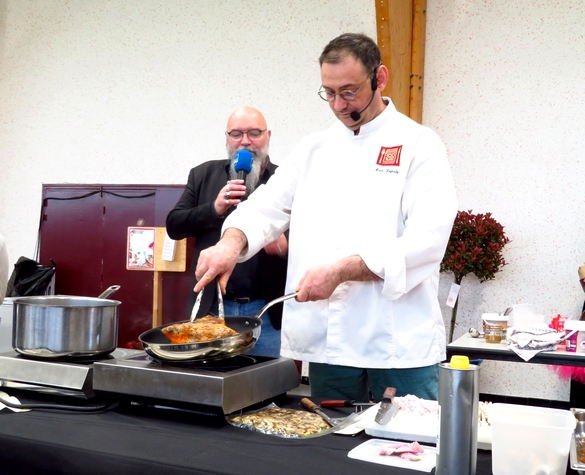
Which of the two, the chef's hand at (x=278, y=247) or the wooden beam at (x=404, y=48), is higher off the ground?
the wooden beam at (x=404, y=48)

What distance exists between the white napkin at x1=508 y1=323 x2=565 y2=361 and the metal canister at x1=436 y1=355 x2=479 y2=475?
67.2 inches

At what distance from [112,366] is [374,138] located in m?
0.97

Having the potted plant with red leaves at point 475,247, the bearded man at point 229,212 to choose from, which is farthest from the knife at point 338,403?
the potted plant with red leaves at point 475,247

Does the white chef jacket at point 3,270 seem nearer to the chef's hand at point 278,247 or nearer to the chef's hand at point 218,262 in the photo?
the chef's hand at point 278,247

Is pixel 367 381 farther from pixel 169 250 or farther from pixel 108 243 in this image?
pixel 108 243

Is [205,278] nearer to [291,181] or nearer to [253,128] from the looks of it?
[291,181]

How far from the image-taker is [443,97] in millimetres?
4422

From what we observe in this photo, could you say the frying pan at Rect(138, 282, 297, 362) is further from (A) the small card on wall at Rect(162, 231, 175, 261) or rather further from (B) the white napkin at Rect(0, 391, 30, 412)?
(A) the small card on wall at Rect(162, 231, 175, 261)

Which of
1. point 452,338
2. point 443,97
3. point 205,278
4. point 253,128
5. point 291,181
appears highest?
point 443,97

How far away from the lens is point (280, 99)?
4723mm

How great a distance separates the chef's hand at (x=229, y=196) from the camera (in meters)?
2.38

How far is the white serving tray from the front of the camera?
3.59 ft

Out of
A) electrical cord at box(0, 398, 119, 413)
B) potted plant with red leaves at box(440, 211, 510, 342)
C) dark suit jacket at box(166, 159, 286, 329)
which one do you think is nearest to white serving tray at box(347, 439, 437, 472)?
electrical cord at box(0, 398, 119, 413)

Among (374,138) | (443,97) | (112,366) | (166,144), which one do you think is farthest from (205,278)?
(166,144)
